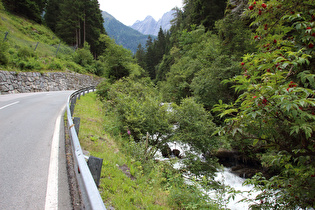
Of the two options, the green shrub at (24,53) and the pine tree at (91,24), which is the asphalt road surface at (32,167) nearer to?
the green shrub at (24,53)

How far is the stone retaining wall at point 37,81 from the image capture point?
46.1 feet

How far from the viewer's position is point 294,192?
109 inches

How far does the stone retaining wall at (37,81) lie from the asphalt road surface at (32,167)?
10.3 meters

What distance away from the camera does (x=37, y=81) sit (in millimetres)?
18000

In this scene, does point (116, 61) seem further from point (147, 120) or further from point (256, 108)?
point (256, 108)

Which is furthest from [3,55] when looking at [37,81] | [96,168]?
[96,168]

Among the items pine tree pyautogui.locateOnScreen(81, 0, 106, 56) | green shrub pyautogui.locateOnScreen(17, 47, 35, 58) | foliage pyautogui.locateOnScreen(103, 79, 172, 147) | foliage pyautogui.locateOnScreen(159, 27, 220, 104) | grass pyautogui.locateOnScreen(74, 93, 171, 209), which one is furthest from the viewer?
pine tree pyautogui.locateOnScreen(81, 0, 106, 56)

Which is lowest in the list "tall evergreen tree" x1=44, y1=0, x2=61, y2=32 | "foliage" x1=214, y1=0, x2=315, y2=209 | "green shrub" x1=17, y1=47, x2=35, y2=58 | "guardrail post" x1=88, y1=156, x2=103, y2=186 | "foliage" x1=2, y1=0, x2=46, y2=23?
"guardrail post" x1=88, y1=156, x2=103, y2=186

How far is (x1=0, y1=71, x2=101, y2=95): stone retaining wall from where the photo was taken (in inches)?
554

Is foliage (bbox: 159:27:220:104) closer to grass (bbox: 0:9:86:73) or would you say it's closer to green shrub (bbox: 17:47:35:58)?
grass (bbox: 0:9:86:73)

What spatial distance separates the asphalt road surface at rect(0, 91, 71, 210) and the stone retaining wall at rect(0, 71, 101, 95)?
1033 cm

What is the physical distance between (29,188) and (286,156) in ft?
14.9

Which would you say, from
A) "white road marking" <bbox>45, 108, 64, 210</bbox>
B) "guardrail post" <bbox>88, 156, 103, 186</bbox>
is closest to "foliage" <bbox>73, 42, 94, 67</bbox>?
"white road marking" <bbox>45, 108, 64, 210</bbox>

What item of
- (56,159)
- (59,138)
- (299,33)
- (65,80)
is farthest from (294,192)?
(65,80)
